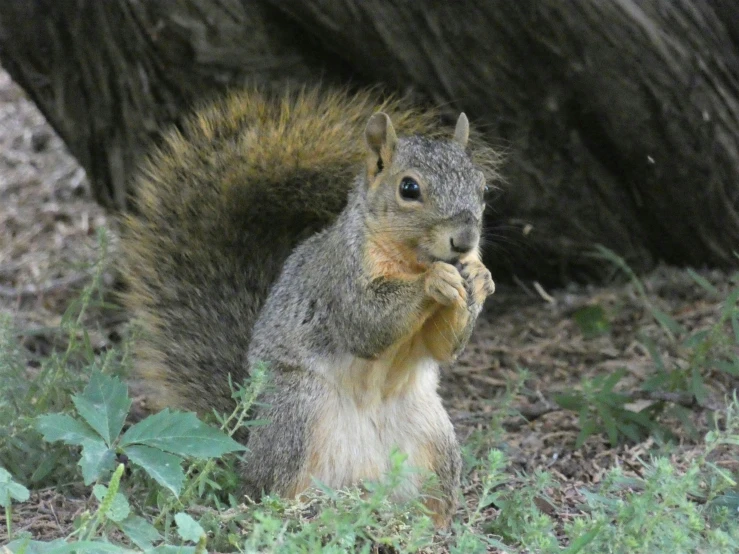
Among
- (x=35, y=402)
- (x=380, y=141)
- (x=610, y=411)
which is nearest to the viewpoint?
(x=380, y=141)

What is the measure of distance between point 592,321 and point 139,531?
230 centimetres

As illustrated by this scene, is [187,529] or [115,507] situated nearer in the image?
[187,529]

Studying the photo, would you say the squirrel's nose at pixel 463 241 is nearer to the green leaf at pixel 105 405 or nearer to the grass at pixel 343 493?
the grass at pixel 343 493

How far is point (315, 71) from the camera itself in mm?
3496

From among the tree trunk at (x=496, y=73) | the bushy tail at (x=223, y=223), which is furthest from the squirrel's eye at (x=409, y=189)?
the tree trunk at (x=496, y=73)

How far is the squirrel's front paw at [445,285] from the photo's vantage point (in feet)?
7.23

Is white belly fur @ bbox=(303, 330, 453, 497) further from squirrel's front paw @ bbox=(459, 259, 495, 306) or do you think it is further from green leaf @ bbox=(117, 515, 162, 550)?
green leaf @ bbox=(117, 515, 162, 550)

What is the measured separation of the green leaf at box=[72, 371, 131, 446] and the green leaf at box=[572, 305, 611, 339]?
6.92 ft

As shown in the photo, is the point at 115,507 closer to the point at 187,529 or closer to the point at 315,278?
the point at 187,529

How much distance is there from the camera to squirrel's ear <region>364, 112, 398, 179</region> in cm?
246

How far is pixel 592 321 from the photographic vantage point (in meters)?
3.73

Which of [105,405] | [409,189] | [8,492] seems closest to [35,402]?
[105,405]

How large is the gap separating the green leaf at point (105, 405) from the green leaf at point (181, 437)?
5 centimetres

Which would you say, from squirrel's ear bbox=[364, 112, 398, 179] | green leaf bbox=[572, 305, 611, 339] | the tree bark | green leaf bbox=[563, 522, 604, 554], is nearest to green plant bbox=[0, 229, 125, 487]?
squirrel's ear bbox=[364, 112, 398, 179]
